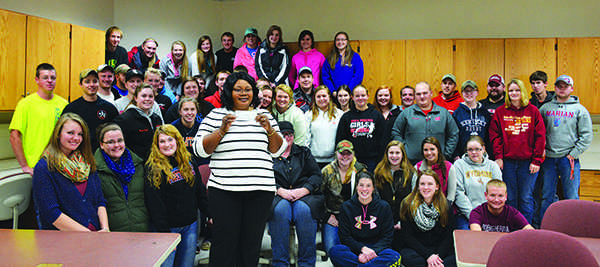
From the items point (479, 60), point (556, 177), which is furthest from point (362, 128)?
point (479, 60)

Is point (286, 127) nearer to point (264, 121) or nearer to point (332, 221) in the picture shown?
point (332, 221)

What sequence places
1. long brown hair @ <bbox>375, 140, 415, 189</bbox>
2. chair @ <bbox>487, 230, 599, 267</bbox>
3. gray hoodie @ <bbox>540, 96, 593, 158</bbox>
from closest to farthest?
chair @ <bbox>487, 230, 599, 267</bbox>, long brown hair @ <bbox>375, 140, 415, 189</bbox>, gray hoodie @ <bbox>540, 96, 593, 158</bbox>

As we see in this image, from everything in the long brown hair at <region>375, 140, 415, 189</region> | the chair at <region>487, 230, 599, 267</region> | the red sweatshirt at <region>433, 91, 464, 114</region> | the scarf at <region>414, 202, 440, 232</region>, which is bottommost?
the scarf at <region>414, 202, 440, 232</region>

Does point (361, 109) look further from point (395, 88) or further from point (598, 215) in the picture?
point (598, 215)

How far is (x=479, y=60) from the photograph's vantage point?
208 inches

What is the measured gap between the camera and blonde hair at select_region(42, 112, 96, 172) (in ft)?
7.41

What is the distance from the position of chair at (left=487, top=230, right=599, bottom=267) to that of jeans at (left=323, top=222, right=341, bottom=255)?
6.14ft

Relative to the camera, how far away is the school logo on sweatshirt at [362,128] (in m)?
3.93

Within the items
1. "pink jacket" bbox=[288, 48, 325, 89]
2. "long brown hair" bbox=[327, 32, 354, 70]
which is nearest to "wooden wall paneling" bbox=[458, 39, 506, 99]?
"long brown hair" bbox=[327, 32, 354, 70]

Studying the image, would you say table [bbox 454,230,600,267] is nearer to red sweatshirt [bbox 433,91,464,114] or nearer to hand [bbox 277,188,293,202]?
hand [bbox 277,188,293,202]

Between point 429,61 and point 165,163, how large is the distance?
12.5ft

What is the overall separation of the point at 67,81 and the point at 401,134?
349 centimetres

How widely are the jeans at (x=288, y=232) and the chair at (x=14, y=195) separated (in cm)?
161

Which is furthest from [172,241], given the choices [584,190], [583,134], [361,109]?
[584,190]
